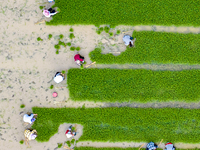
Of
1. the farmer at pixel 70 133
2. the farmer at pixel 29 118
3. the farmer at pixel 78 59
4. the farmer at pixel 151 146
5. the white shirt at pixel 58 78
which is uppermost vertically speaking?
the farmer at pixel 78 59

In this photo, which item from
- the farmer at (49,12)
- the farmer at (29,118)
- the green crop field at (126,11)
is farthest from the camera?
the green crop field at (126,11)

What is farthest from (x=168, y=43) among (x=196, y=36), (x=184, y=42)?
(x=196, y=36)

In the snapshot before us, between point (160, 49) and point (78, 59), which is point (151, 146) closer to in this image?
point (160, 49)

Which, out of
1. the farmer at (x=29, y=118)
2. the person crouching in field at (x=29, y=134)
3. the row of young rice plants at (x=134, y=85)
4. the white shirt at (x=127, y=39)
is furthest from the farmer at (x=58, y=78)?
the white shirt at (x=127, y=39)

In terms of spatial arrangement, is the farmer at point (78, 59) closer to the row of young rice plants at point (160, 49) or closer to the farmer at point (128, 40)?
the row of young rice plants at point (160, 49)

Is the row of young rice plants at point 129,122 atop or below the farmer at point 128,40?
below

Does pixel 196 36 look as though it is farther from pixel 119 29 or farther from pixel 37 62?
pixel 37 62

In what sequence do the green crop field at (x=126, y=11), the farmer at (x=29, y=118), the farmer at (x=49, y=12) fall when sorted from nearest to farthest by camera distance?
1. the farmer at (x=49, y=12)
2. the farmer at (x=29, y=118)
3. the green crop field at (x=126, y=11)
